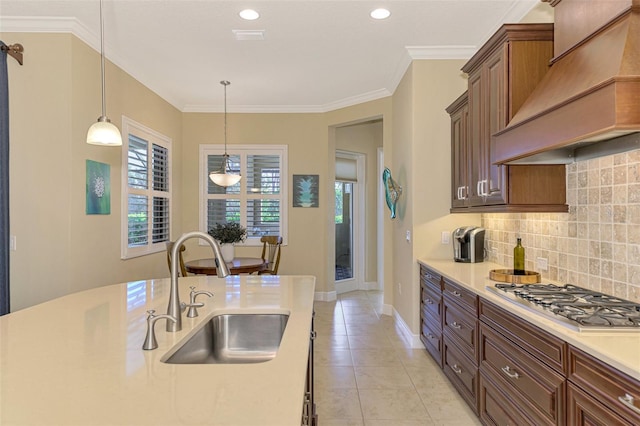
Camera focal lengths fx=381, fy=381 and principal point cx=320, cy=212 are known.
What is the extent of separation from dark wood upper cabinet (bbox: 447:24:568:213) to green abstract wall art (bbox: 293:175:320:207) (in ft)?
10.7

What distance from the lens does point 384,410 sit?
2.63 meters

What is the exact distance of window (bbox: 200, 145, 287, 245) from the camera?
590 cm

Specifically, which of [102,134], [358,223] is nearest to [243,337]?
[102,134]

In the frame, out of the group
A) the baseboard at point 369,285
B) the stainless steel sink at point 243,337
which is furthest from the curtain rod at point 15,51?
the baseboard at point 369,285

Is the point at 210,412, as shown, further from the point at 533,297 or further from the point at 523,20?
the point at 523,20

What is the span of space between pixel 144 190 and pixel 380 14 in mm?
3284

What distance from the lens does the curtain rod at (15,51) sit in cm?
306

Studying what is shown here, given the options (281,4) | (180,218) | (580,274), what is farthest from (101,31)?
(580,274)

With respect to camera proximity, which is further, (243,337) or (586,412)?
(243,337)

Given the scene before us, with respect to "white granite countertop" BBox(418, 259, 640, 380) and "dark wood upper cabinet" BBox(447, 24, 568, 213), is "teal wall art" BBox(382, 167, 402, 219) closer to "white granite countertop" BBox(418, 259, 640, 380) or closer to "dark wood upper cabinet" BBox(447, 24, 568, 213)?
"dark wood upper cabinet" BBox(447, 24, 568, 213)

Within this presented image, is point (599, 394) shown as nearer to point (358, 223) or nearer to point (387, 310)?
point (387, 310)

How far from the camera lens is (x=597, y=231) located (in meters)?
2.10

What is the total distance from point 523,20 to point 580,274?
2.02 m

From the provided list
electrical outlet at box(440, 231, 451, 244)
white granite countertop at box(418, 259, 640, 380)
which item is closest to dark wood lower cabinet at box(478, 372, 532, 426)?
white granite countertop at box(418, 259, 640, 380)
